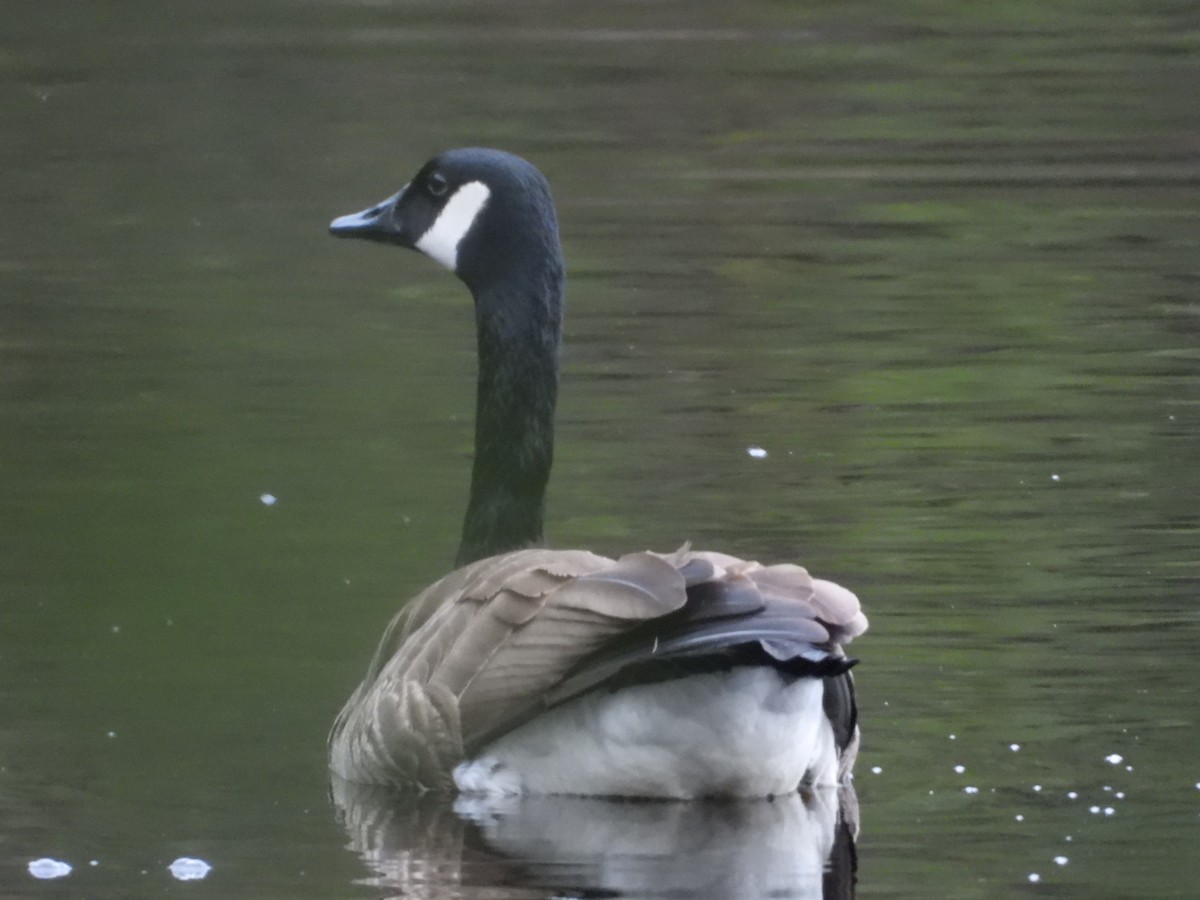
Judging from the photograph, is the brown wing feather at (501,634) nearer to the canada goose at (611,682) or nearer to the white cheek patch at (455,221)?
the canada goose at (611,682)

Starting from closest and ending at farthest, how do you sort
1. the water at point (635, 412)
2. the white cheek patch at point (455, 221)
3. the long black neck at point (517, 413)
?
the water at point (635, 412), the long black neck at point (517, 413), the white cheek patch at point (455, 221)

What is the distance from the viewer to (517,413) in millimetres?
8578

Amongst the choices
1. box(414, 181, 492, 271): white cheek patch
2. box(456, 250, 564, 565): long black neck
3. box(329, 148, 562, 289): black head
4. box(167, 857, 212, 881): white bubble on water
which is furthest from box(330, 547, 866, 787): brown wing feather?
box(414, 181, 492, 271): white cheek patch

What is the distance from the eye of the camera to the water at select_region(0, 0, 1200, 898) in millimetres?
7234

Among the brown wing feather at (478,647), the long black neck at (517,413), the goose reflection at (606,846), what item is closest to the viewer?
the goose reflection at (606,846)

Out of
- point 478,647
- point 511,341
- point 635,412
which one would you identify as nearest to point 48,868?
point 478,647

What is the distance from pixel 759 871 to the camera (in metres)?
6.72

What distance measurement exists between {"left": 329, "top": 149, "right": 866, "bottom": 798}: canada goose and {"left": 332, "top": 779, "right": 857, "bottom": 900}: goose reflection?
7cm

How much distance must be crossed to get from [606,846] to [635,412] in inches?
210

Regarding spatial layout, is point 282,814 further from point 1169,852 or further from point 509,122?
point 509,122

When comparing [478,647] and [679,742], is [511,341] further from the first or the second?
[679,742]

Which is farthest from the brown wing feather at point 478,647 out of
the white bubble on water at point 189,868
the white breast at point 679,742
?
the white bubble on water at point 189,868

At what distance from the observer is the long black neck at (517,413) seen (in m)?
8.55

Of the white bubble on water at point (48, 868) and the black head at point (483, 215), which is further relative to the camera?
the black head at point (483, 215)
